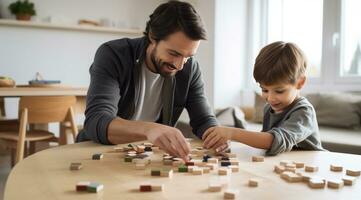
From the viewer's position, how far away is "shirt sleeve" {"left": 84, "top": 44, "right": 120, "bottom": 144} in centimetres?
140

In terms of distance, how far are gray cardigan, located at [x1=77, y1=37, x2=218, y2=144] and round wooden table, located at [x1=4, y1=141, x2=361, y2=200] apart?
0.17 m

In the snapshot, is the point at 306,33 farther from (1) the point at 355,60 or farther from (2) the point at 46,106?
(2) the point at 46,106

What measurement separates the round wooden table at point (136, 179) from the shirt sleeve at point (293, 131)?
43 millimetres

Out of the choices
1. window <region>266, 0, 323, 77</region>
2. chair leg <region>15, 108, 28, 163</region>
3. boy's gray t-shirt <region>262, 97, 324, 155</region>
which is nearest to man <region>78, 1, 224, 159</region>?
boy's gray t-shirt <region>262, 97, 324, 155</region>

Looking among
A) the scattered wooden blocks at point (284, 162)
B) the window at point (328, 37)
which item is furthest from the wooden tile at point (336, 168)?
the window at point (328, 37)

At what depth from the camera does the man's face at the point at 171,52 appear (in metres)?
1.48

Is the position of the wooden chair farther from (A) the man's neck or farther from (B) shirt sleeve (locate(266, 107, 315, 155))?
(B) shirt sleeve (locate(266, 107, 315, 155))

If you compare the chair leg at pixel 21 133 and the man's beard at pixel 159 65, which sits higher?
the man's beard at pixel 159 65

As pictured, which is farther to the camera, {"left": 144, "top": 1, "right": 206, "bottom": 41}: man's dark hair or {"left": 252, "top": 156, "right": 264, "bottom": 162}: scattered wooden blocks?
{"left": 144, "top": 1, "right": 206, "bottom": 41}: man's dark hair

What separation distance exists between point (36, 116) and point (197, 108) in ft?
6.38

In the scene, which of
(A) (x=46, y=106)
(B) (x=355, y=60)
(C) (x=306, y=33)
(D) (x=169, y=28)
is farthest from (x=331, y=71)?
(D) (x=169, y=28)

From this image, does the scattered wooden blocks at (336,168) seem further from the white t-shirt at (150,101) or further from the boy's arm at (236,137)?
the white t-shirt at (150,101)

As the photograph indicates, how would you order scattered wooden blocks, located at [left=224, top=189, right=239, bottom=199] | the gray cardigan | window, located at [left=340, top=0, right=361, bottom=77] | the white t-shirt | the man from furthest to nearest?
window, located at [left=340, top=0, right=361, bottom=77] → the white t-shirt → the gray cardigan → the man → scattered wooden blocks, located at [left=224, top=189, right=239, bottom=199]

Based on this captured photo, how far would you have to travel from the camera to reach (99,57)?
1.62m
